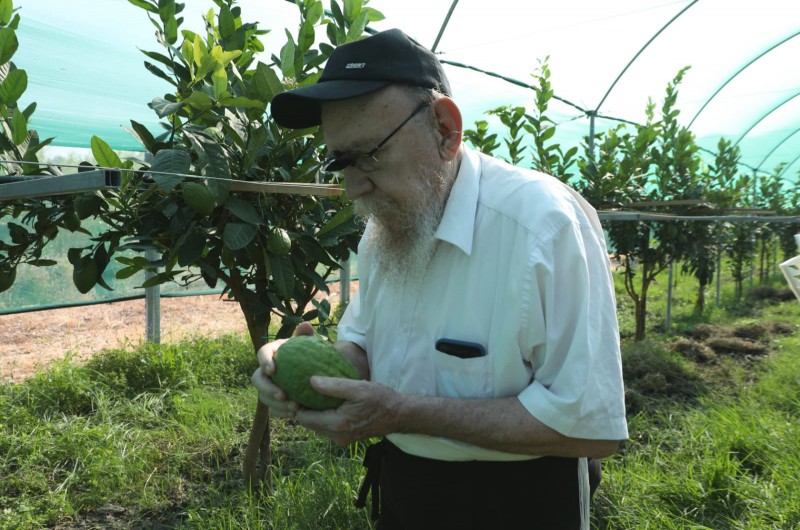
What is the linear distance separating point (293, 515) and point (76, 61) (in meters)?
3.27

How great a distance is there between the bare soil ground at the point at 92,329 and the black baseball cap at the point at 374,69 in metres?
3.31

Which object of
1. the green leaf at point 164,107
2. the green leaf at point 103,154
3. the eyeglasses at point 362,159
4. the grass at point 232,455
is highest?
the green leaf at point 164,107

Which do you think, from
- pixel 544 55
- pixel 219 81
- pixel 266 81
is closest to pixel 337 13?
pixel 266 81

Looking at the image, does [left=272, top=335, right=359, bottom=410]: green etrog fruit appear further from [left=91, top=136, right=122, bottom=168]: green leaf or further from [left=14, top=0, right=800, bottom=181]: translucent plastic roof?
[left=14, top=0, right=800, bottom=181]: translucent plastic roof

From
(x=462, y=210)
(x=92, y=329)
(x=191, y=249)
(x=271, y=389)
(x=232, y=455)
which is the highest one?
(x=462, y=210)

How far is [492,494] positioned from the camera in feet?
4.43

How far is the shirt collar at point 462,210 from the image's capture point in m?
1.29

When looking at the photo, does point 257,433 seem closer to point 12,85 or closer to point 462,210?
point 12,85

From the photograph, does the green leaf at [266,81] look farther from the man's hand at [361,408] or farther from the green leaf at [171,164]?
the man's hand at [361,408]

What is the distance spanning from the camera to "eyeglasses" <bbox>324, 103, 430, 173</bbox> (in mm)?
1327

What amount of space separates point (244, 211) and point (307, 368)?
825mm

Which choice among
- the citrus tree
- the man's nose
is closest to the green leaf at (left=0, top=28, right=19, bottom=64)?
the citrus tree

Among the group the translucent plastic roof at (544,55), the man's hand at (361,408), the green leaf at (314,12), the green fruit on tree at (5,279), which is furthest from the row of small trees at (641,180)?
the man's hand at (361,408)

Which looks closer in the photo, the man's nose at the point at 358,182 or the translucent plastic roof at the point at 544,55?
the man's nose at the point at 358,182
